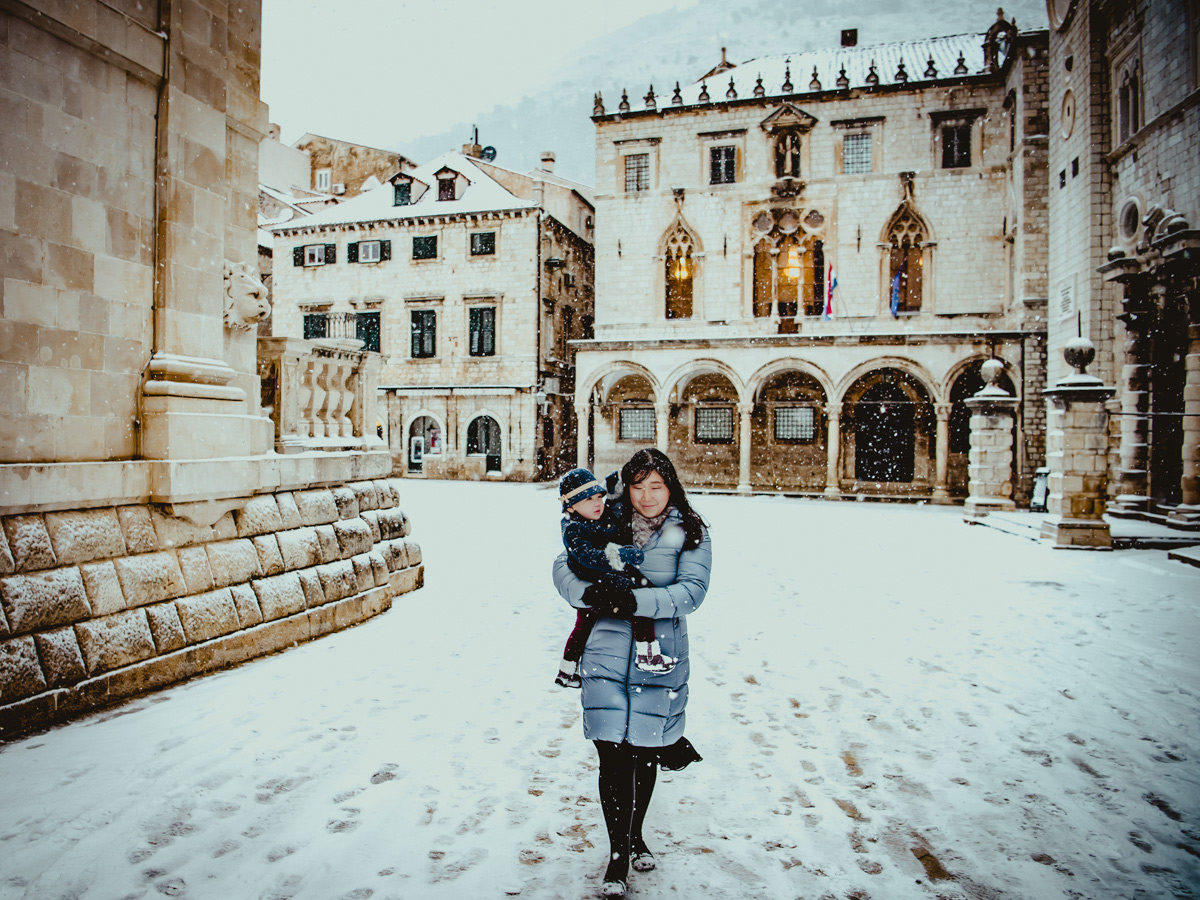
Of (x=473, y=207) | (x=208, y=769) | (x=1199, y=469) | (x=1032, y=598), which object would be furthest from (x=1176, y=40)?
(x=473, y=207)

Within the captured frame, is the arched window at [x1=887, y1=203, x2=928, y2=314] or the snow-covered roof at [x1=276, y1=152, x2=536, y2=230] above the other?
the snow-covered roof at [x1=276, y1=152, x2=536, y2=230]

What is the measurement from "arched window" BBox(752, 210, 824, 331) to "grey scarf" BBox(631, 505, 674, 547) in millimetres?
21099

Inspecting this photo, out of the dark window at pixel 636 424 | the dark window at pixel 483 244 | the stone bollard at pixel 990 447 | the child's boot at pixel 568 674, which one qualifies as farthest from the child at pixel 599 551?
the dark window at pixel 483 244

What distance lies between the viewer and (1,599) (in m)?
3.94

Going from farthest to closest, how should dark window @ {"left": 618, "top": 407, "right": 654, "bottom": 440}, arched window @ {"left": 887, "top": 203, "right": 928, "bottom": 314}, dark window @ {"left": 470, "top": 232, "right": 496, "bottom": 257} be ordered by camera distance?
1. dark window @ {"left": 470, "top": 232, "right": 496, "bottom": 257}
2. dark window @ {"left": 618, "top": 407, "right": 654, "bottom": 440}
3. arched window @ {"left": 887, "top": 203, "right": 928, "bottom": 314}

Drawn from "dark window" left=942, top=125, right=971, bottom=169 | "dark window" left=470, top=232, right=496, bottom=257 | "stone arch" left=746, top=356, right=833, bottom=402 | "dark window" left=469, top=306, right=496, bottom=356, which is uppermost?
"dark window" left=942, top=125, right=971, bottom=169

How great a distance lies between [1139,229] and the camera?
14586mm

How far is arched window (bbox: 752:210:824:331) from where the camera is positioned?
75.5 ft

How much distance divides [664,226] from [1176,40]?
1385cm

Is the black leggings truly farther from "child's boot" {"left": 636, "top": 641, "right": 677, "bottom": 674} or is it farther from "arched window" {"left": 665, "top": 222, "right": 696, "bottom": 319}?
"arched window" {"left": 665, "top": 222, "right": 696, "bottom": 319}

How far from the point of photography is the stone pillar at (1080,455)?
1096 cm

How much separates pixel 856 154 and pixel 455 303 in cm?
1509

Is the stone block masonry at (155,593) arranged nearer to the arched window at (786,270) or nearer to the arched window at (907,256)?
the arched window at (786,270)

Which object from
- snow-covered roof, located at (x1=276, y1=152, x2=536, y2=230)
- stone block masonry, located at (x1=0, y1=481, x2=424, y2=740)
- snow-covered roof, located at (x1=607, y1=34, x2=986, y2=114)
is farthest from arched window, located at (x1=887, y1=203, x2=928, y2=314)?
stone block masonry, located at (x1=0, y1=481, x2=424, y2=740)
